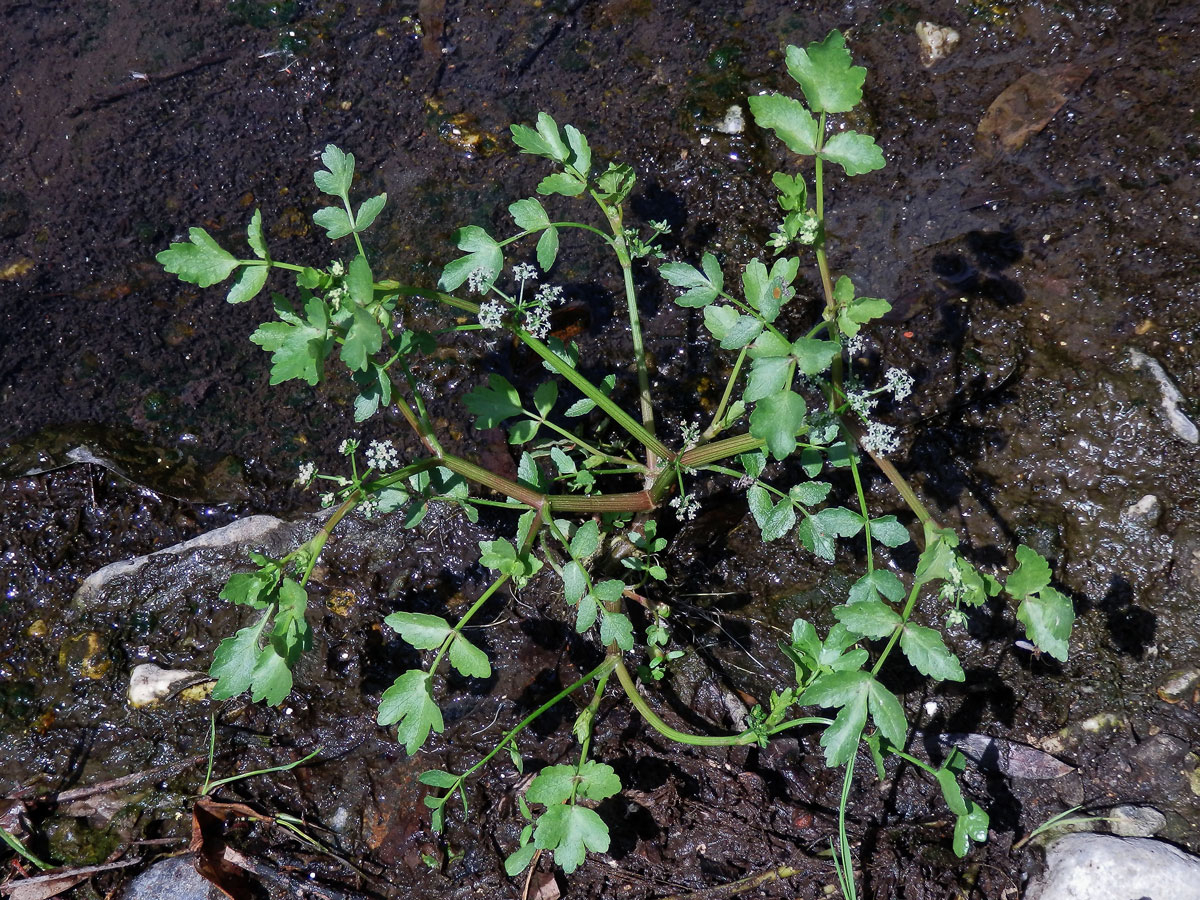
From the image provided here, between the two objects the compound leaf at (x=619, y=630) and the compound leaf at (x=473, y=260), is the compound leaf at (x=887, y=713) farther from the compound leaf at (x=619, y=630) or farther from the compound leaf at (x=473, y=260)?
the compound leaf at (x=473, y=260)

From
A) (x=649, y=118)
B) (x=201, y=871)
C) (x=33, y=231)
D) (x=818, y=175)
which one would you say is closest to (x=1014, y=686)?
(x=818, y=175)

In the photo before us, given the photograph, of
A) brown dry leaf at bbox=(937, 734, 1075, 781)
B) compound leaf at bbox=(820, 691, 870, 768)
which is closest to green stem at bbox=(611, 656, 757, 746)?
compound leaf at bbox=(820, 691, 870, 768)

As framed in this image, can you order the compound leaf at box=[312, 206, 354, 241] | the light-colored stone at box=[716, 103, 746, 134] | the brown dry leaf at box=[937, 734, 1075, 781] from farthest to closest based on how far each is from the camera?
the light-colored stone at box=[716, 103, 746, 134]
the brown dry leaf at box=[937, 734, 1075, 781]
the compound leaf at box=[312, 206, 354, 241]

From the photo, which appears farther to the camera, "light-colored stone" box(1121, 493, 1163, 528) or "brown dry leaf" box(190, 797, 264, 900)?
"light-colored stone" box(1121, 493, 1163, 528)

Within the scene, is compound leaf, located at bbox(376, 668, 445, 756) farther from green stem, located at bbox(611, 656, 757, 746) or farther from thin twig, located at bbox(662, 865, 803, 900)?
thin twig, located at bbox(662, 865, 803, 900)

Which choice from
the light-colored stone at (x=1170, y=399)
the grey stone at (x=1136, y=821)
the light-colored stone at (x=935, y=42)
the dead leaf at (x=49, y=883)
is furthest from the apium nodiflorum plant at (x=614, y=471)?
the light-colored stone at (x=935, y=42)

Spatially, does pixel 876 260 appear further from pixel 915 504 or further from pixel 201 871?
pixel 201 871

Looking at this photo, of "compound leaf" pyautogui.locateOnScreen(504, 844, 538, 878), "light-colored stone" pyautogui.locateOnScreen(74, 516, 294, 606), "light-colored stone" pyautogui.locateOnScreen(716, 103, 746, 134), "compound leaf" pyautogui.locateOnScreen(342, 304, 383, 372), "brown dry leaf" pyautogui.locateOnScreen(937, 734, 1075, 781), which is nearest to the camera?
"compound leaf" pyautogui.locateOnScreen(342, 304, 383, 372)
